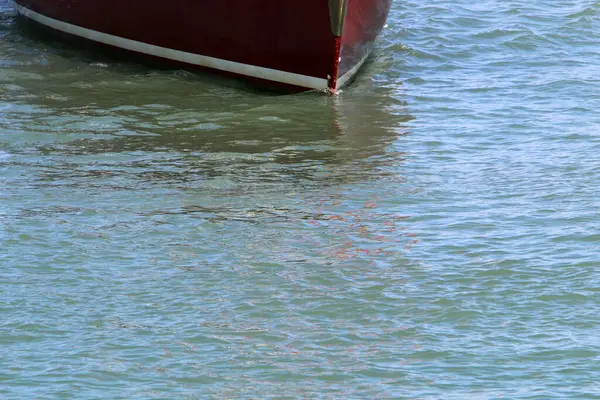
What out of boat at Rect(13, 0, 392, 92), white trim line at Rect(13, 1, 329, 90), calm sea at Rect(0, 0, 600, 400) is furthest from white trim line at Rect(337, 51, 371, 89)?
white trim line at Rect(13, 1, 329, 90)

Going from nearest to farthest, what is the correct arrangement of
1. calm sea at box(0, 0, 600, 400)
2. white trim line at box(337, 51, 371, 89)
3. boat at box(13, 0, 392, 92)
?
calm sea at box(0, 0, 600, 400)
boat at box(13, 0, 392, 92)
white trim line at box(337, 51, 371, 89)

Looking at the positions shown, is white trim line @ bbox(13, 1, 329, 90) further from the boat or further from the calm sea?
the calm sea

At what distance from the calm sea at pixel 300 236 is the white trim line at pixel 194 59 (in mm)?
177

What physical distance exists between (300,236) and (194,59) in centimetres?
476

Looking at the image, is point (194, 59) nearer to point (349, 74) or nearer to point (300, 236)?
point (349, 74)

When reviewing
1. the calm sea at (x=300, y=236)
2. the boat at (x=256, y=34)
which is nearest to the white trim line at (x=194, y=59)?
the boat at (x=256, y=34)

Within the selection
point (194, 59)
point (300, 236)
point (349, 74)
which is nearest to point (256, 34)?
point (194, 59)

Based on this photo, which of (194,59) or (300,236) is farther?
(194,59)

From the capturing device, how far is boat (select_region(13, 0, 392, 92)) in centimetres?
977

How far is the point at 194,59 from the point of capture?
35.4ft

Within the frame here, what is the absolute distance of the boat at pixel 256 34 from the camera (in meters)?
9.77

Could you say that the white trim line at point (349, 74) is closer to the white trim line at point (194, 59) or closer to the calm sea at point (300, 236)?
the calm sea at point (300, 236)

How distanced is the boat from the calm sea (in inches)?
9.0

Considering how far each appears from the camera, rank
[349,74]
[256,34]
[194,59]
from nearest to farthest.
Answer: [256,34], [349,74], [194,59]
